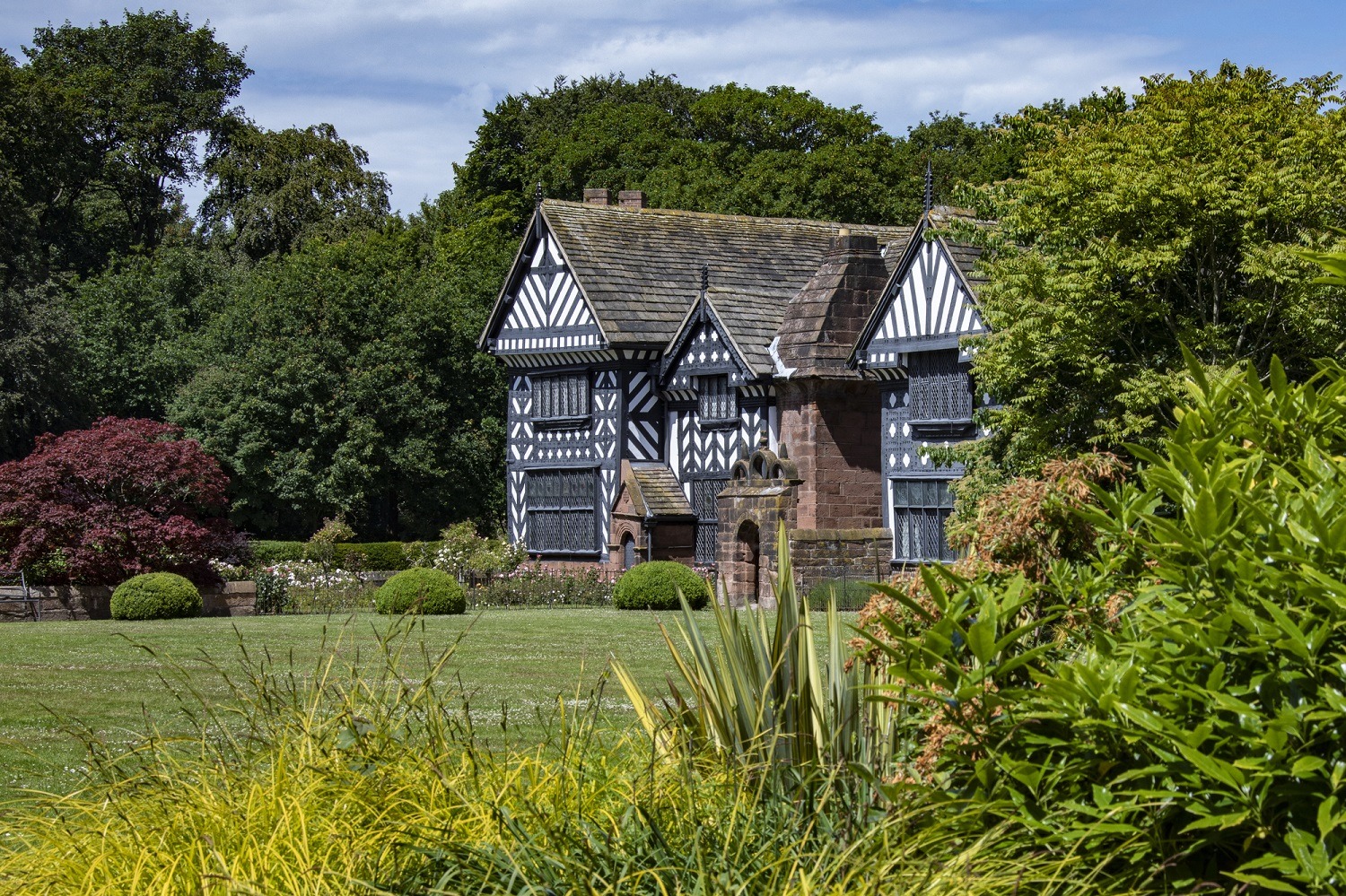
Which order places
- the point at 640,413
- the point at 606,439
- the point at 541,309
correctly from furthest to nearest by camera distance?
the point at 541,309 → the point at 606,439 → the point at 640,413

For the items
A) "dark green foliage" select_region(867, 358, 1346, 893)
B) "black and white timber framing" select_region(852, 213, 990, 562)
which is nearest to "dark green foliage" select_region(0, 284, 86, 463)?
"black and white timber framing" select_region(852, 213, 990, 562)

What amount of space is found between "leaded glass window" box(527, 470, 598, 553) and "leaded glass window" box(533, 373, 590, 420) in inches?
54.4

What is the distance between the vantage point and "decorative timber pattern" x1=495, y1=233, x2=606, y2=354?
3350 cm

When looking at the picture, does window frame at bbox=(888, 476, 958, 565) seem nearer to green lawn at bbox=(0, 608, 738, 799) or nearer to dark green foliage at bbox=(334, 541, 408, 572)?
green lawn at bbox=(0, 608, 738, 799)

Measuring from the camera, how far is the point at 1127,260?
55.8 feet

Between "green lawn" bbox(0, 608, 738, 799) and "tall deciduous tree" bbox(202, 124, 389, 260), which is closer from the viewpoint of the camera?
"green lawn" bbox(0, 608, 738, 799)

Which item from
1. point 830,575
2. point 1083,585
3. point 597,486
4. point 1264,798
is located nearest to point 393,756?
point 1083,585

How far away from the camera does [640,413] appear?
33562 mm

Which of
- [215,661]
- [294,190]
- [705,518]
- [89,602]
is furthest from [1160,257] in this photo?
[294,190]

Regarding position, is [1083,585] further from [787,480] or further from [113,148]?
[113,148]

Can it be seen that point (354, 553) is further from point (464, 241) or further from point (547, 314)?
point (464, 241)

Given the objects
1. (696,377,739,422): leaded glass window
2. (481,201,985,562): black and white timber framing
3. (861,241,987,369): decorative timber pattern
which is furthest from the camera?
(696,377,739,422): leaded glass window

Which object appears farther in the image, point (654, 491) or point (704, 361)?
point (654, 491)

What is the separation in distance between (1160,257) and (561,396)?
19819 millimetres
